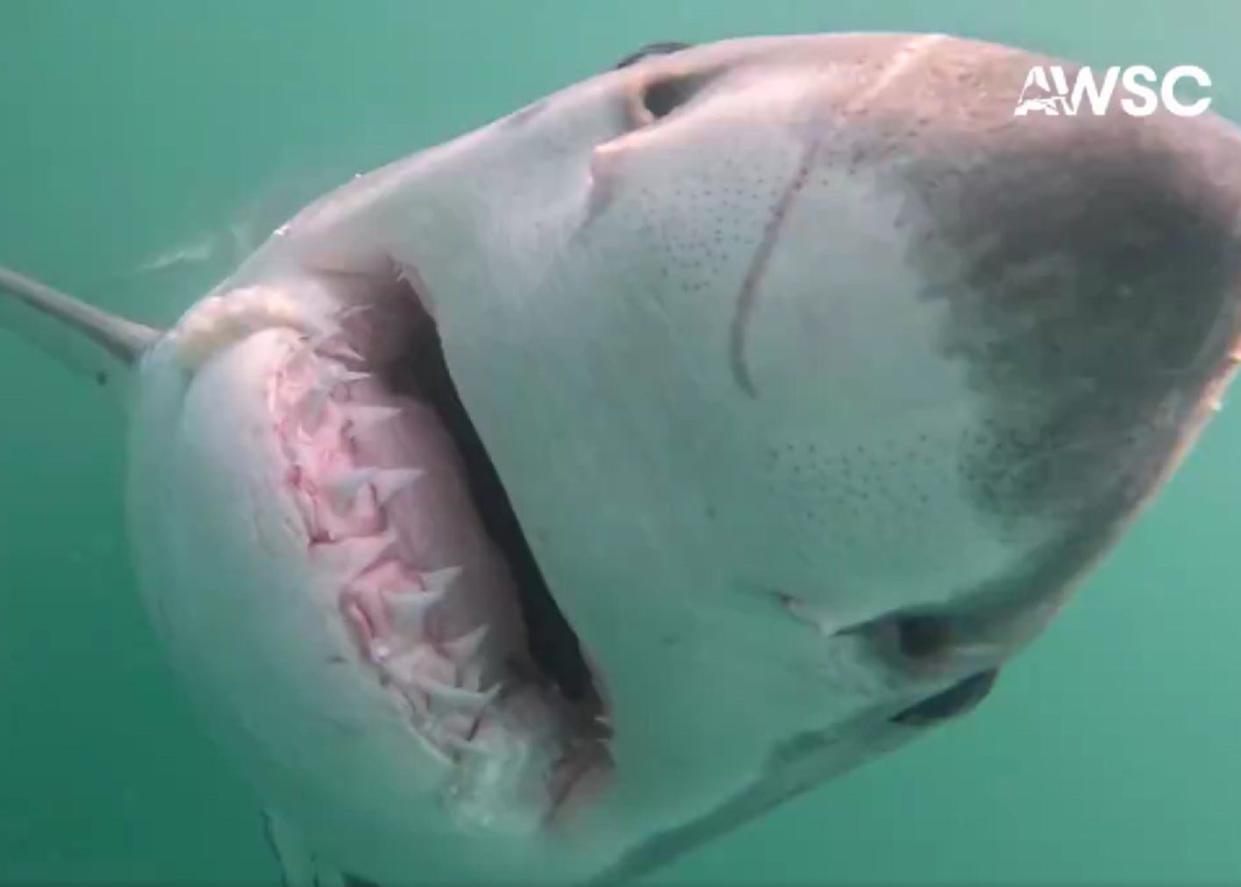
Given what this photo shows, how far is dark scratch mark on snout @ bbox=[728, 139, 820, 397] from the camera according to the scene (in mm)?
1008

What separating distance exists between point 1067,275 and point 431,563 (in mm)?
749

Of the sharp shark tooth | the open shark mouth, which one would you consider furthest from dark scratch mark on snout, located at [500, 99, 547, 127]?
the sharp shark tooth

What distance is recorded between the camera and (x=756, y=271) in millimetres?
1009

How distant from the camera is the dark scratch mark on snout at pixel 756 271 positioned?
3.31 ft

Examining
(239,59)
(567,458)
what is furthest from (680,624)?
(239,59)

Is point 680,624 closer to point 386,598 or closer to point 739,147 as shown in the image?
point 386,598

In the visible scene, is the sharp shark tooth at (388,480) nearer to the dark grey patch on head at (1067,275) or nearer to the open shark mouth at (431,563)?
the open shark mouth at (431,563)

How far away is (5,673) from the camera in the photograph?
6797 millimetres

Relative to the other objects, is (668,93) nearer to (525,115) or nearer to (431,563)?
(525,115)

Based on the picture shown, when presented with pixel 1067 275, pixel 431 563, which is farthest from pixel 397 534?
pixel 1067 275

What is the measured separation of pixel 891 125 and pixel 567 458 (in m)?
0.43

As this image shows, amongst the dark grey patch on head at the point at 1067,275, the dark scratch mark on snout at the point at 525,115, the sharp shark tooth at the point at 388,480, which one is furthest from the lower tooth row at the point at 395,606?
the dark grey patch on head at the point at 1067,275

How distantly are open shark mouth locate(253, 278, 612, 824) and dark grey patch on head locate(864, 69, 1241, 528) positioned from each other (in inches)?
24.6

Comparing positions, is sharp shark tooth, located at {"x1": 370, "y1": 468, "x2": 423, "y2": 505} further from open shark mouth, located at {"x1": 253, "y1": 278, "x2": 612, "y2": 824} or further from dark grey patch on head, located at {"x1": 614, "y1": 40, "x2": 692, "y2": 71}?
dark grey patch on head, located at {"x1": 614, "y1": 40, "x2": 692, "y2": 71}
